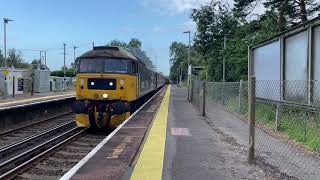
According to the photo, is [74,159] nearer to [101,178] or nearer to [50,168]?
[50,168]

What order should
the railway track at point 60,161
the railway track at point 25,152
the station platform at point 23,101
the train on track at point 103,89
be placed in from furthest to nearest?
the station platform at point 23,101
the train on track at point 103,89
the railway track at point 25,152
the railway track at point 60,161

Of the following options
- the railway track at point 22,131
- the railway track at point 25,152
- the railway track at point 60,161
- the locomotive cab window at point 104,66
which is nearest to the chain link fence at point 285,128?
the locomotive cab window at point 104,66

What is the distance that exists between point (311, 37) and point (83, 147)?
7375 millimetres

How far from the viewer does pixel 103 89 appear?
1923 cm

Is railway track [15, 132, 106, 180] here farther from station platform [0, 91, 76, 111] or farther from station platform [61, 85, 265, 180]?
station platform [0, 91, 76, 111]

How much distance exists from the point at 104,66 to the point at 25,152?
20.7 feet

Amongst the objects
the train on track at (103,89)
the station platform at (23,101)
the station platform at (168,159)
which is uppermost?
the train on track at (103,89)

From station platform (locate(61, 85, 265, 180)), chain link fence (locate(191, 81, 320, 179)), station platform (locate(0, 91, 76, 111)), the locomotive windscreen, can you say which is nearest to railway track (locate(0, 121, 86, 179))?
station platform (locate(61, 85, 265, 180))

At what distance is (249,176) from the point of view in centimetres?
818

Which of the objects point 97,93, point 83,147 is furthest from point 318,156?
point 97,93

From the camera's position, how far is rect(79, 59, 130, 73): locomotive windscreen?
19531 millimetres

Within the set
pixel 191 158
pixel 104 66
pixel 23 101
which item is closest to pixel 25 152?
pixel 191 158

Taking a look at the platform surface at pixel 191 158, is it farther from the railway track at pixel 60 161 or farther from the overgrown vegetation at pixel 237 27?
the overgrown vegetation at pixel 237 27

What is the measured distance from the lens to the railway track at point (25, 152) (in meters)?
11.6
